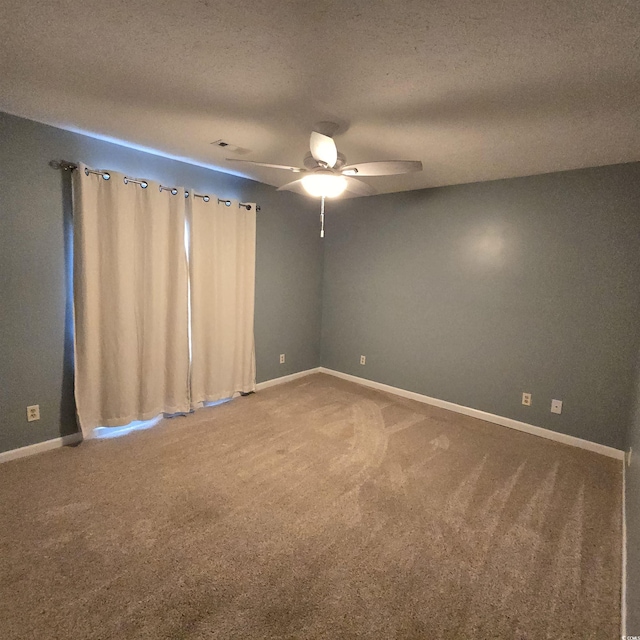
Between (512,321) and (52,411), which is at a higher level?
(512,321)

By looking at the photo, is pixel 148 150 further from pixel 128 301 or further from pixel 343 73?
pixel 343 73

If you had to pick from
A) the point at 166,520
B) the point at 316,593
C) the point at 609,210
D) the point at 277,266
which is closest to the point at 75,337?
the point at 166,520

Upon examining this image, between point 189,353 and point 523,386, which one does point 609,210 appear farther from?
point 189,353

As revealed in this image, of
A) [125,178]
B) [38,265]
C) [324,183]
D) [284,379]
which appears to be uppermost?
[125,178]

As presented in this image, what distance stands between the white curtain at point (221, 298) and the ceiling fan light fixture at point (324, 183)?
4.67 ft

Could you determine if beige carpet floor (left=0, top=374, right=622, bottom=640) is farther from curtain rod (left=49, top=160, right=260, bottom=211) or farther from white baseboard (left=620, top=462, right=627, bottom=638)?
curtain rod (left=49, top=160, right=260, bottom=211)

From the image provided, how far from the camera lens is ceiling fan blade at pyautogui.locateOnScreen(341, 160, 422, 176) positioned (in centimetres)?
199

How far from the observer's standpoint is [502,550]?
179 cm

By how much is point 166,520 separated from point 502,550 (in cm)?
176

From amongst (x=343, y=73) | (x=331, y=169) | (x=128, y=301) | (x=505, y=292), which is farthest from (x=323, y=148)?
(x=505, y=292)

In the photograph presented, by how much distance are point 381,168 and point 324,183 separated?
351 mm

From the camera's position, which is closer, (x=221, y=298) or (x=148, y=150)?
(x=148, y=150)

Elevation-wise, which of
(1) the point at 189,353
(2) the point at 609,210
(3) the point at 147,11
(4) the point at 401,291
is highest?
(3) the point at 147,11

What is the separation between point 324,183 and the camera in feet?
7.13
